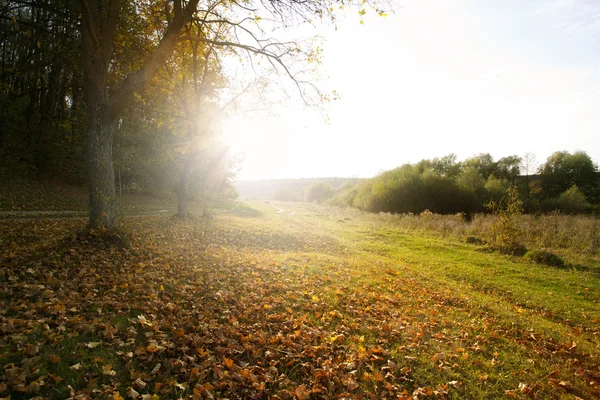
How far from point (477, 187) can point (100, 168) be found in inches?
1933

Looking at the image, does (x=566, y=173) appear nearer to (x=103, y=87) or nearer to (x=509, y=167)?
(x=509, y=167)

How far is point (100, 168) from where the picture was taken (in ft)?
27.2

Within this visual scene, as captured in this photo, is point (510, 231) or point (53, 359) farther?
point (510, 231)

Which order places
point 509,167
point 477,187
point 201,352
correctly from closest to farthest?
point 201,352 → point 477,187 → point 509,167

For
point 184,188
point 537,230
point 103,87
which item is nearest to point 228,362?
point 103,87

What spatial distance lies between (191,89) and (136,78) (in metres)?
10.4

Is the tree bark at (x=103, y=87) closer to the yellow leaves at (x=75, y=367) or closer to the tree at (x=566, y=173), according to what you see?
the yellow leaves at (x=75, y=367)

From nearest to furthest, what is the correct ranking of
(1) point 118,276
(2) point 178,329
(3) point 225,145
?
(2) point 178,329 → (1) point 118,276 → (3) point 225,145

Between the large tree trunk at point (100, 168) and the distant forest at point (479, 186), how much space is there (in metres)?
41.4

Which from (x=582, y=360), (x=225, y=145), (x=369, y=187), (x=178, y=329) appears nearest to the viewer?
(x=178, y=329)

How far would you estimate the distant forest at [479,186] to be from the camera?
42750mm

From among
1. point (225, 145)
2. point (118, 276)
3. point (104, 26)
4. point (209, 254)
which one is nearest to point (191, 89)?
point (225, 145)

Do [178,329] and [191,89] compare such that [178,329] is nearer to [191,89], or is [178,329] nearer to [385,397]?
[385,397]

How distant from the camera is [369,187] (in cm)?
5206
